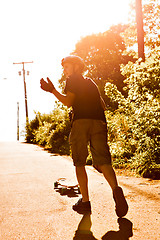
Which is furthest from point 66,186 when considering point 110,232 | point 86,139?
point 110,232

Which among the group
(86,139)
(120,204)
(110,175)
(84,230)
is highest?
(86,139)

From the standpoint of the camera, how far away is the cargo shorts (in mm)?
3709

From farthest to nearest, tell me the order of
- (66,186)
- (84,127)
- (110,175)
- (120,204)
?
(66,186)
(84,127)
(110,175)
(120,204)

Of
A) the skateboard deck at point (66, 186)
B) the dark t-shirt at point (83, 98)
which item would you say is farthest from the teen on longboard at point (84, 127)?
the skateboard deck at point (66, 186)

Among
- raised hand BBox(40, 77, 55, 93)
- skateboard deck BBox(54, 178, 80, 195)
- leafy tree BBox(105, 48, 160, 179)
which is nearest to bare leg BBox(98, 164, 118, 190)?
raised hand BBox(40, 77, 55, 93)

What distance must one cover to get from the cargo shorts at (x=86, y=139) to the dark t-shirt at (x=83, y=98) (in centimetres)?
8

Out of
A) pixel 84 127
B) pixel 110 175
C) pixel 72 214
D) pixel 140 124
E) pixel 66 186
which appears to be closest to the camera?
pixel 110 175

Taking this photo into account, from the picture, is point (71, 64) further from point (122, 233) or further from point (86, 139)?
point (122, 233)

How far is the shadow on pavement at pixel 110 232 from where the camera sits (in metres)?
3.02

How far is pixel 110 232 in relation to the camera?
316 cm

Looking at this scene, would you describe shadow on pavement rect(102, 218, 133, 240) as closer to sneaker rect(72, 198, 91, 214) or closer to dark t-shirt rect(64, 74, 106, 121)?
sneaker rect(72, 198, 91, 214)

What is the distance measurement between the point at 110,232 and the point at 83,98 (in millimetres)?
1458

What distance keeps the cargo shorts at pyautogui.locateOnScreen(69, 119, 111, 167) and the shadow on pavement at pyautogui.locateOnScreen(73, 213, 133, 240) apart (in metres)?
0.65

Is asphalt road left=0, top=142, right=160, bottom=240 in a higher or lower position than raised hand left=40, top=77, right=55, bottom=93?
lower
